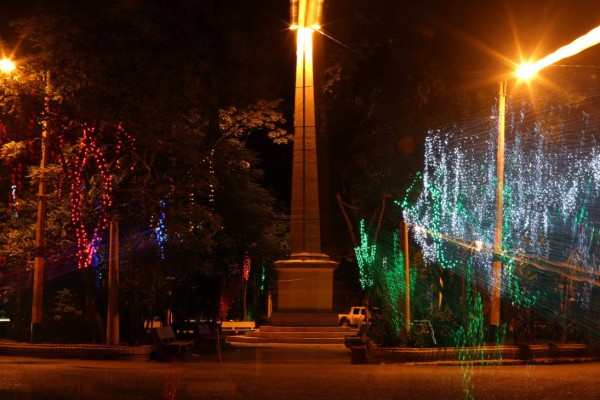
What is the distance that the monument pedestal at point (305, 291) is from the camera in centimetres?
2920

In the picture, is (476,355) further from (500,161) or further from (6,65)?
(6,65)

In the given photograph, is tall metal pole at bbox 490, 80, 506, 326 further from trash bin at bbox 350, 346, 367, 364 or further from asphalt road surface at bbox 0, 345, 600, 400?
trash bin at bbox 350, 346, 367, 364

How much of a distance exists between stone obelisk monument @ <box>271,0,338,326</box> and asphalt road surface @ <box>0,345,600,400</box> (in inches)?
310

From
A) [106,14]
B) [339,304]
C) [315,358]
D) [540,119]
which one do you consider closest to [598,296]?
[540,119]

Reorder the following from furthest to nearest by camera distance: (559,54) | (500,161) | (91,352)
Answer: (500,161)
(559,54)
(91,352)

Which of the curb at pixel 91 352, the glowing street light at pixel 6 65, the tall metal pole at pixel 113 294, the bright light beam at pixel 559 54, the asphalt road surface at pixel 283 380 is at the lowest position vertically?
the asphalt road surface at pixel 283 380

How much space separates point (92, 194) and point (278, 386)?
1176cm

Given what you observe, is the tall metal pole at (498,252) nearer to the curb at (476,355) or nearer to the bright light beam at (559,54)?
the bright light beam at (559,54)

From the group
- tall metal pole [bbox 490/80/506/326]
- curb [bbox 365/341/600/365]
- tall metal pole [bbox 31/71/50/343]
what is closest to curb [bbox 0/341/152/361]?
tall metal pole [bbox 31/71/50/343]

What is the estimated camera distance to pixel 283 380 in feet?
50.5

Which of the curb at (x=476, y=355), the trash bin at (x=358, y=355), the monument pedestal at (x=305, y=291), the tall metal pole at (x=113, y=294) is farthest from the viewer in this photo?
the monument pedestal at (x=305, y=291)

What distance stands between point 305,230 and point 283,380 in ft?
47.2

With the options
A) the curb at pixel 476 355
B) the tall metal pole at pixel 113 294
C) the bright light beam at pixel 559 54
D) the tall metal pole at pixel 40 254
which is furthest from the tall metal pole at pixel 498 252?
the tall metal pole at pixel 40 254

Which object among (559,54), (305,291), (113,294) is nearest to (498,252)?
(559,54)
